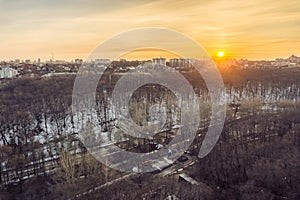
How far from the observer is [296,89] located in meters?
10.7

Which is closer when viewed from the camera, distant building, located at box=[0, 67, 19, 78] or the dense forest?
the dense forest

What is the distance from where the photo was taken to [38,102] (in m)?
8.12

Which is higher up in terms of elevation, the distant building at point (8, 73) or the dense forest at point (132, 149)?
the distant building at point (8, 73)

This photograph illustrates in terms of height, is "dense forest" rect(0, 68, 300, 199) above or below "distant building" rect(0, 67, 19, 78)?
below

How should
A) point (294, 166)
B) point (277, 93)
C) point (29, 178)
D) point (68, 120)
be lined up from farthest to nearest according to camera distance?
point (277, 93), point (68, 120), point (29, 178), point (294, 166)

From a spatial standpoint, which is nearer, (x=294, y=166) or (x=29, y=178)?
(x=294, y=166)

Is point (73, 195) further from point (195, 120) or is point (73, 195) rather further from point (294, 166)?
point (195, 120)

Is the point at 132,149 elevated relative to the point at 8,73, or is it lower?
lower

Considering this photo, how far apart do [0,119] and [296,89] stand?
30.2 ft

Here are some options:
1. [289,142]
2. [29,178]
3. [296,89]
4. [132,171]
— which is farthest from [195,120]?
[296,89]

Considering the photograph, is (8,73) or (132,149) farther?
(8,73)

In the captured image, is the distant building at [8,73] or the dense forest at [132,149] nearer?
the dense forest at [132,149]

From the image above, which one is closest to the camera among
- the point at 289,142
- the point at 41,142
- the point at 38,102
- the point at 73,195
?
the point at 73,195

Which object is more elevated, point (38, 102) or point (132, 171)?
point (38, 102)
